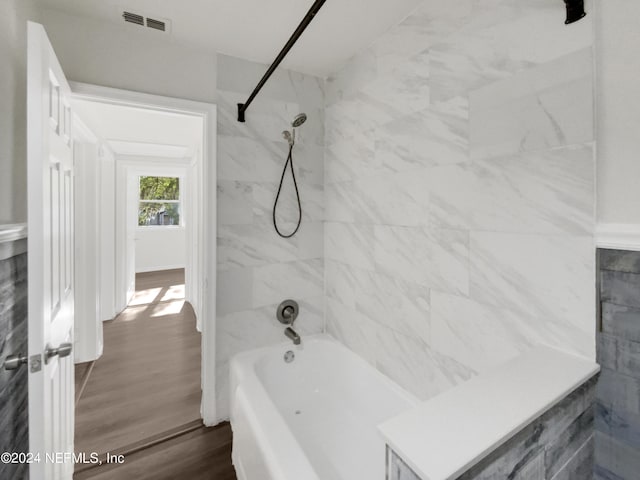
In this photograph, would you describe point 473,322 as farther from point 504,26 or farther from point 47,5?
point 47,5

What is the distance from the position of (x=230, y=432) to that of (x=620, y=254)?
2223 mm

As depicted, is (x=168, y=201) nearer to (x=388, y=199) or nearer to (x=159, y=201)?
(x=159, y=201)

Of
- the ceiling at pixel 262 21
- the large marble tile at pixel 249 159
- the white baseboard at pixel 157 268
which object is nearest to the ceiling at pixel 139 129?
the large marble tile at pixel 249 159

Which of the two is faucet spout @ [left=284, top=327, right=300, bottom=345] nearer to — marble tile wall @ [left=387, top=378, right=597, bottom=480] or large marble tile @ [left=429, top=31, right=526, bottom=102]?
marble tile wall @ [left=387, top=378, right=597, bottom=480]

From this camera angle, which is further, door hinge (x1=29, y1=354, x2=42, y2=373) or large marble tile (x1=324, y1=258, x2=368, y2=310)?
large marble tile (x1=324, y1=258, x2=368, y2=310)

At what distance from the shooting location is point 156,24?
1707mm

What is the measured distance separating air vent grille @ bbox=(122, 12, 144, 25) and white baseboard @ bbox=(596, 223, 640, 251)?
91.9 inches

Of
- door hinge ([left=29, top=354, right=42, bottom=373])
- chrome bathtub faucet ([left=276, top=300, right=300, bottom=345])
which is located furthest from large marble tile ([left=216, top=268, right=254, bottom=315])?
door hinge ([left=29, top=354, right=42, bottom=373])

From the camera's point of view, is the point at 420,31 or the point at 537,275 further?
the point at 420,31

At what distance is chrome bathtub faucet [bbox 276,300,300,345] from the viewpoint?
222 cm

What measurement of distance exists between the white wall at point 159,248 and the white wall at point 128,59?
214 inches

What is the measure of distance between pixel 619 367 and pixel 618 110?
0.81 meters

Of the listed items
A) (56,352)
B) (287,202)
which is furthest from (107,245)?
(56,352)

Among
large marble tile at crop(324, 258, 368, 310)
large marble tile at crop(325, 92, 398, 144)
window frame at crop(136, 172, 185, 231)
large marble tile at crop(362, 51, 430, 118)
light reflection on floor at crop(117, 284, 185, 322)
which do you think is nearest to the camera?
large marble tile at crop(362, 51, 430, 118)
